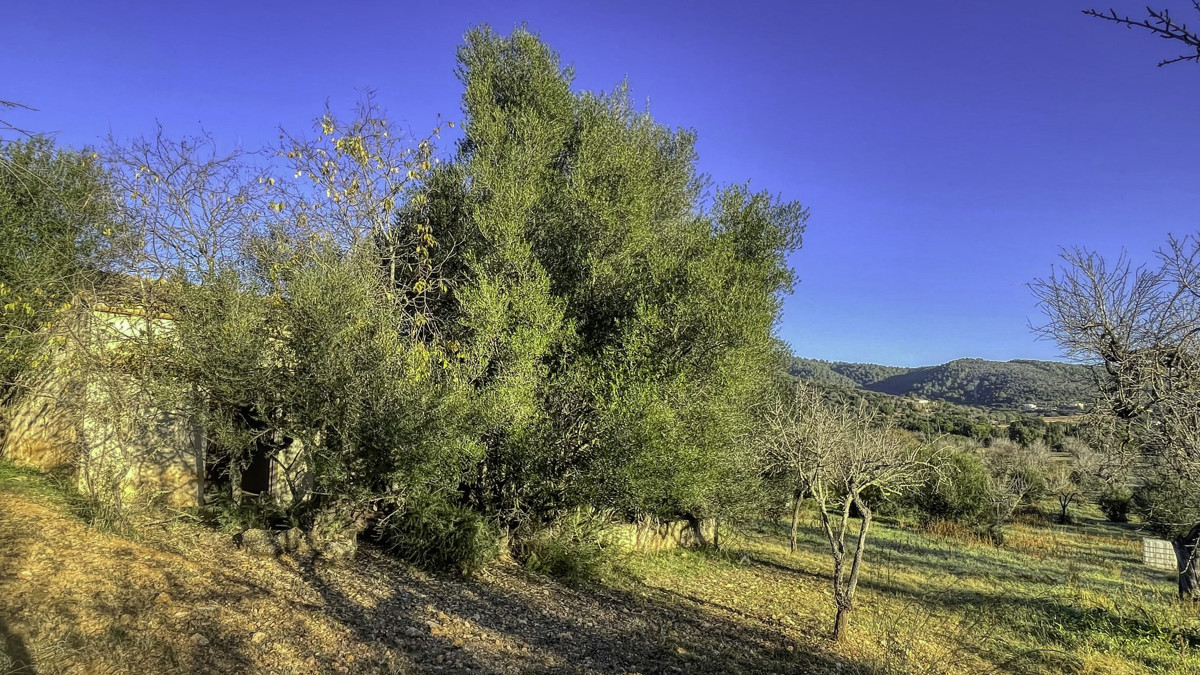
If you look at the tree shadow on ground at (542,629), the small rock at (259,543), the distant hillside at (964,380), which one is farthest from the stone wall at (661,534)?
the distant hillside at (964,380)

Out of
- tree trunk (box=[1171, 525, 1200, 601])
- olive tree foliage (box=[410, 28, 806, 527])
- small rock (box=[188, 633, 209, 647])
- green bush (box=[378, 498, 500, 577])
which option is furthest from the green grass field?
small rock (box=[188, 633, 209, 647])

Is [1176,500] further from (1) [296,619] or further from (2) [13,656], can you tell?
(2) [13,656]

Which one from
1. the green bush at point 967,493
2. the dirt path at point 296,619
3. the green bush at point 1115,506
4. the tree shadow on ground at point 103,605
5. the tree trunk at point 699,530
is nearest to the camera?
the tree shadow on ground at point 103,605

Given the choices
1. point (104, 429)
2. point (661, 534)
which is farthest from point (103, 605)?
point (661, 534)

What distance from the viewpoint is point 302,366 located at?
8812mm

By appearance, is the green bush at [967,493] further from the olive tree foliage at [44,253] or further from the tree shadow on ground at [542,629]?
the olive tree foliage at [44,253]

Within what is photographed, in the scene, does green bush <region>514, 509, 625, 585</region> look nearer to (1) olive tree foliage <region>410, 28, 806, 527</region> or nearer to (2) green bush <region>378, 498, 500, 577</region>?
(1) olive tree foliage <region>410, 28, 806, 527</region>

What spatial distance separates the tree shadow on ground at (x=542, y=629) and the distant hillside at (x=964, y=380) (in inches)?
1191

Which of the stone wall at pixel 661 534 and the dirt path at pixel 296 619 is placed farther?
the stone wall at pixel 661 534

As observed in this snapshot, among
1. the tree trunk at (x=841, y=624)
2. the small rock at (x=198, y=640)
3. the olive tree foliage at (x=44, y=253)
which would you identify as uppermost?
the olive tree foliage at (x=44, y=253)

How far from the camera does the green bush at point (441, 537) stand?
9.88m

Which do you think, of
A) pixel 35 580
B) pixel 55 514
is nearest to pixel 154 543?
pixel 55 514

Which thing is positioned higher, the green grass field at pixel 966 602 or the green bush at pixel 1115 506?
the green bush at pixel 1115 506

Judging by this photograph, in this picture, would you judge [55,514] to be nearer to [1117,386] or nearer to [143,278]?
[143,278]
